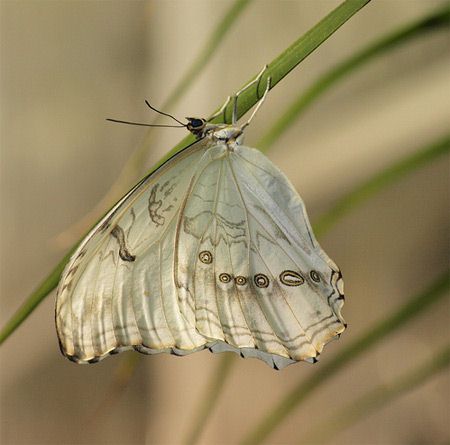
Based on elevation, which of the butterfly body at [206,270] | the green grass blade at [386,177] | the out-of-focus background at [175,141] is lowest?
the out-of-focus background at [175,141]

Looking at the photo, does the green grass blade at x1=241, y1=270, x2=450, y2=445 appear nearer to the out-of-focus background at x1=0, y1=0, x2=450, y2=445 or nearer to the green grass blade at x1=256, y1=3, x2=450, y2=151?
the green grass blade at x1=256, y1=3, x2=450, y2=151

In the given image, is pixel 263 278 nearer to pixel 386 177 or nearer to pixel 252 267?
pixel 252 267

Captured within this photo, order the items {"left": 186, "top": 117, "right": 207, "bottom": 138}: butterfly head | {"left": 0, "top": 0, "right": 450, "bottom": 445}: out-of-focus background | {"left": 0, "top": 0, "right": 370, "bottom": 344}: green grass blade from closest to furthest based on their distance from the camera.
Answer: {"left": 0, "top": 0, "right": 370, "bottom": 344}: green grass blade < {"left": 186, "top": 117, "right": 207, "bottom": 138}: butterfly head < {"left": 0, "top": 0, "right": 450, "bottom": 445}: out-of-focus background

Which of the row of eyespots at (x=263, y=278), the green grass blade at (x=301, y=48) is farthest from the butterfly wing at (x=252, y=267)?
the green grass blade at (x=301, y=48)

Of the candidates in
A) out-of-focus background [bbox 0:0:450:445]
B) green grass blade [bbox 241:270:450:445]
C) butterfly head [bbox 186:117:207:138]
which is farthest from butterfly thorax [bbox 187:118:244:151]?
out-of-focus background [bbox 0:0:450:445]

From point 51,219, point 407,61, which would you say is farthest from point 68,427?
point 407,61

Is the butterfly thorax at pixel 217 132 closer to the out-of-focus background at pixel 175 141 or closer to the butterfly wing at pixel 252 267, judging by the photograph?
the butterfly wing at pixel 252 267

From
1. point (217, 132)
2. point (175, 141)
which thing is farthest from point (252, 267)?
point (175, 141)

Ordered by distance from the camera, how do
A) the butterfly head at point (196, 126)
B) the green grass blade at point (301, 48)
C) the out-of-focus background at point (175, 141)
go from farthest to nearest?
1. the out-of-focus background at point (175, 141)
2. the butterfly head at point (196, 126)
3. the green grass blade at point (301, 48)
